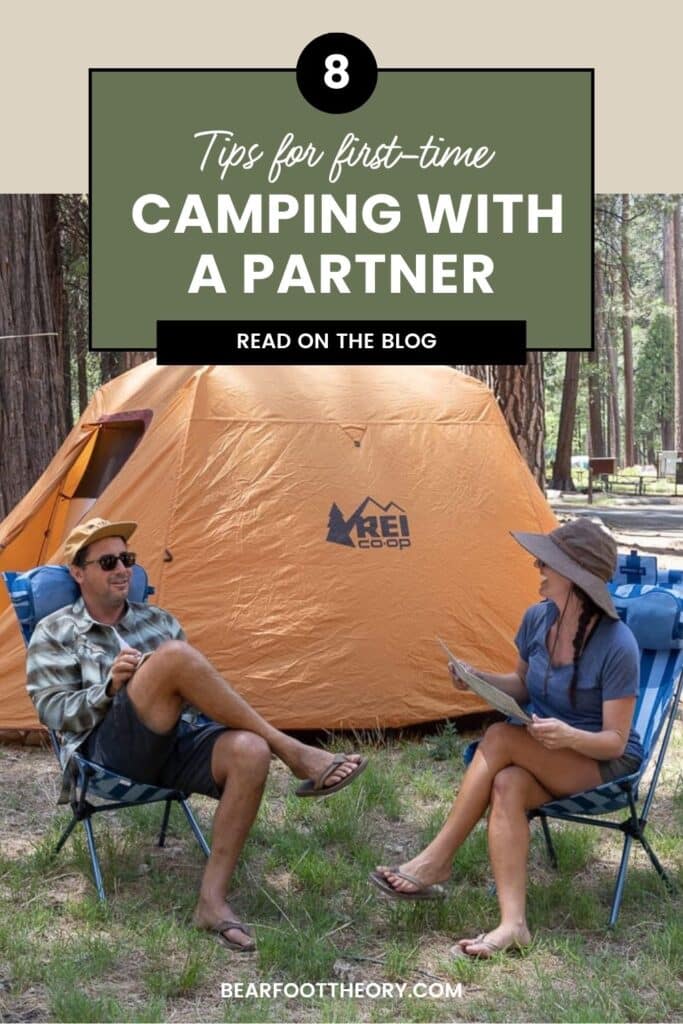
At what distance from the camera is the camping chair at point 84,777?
402 centimetres

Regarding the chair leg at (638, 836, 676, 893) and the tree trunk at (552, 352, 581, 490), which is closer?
the chair leg at (638, 836, 676, 893)

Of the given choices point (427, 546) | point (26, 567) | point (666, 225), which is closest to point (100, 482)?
point (26, 567)

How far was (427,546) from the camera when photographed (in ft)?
20.5

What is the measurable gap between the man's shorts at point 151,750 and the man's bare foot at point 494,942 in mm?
887

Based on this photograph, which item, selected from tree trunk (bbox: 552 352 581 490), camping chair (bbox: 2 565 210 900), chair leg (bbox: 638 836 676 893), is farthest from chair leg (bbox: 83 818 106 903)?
tree trunk (bbox: 552 352 581 490)

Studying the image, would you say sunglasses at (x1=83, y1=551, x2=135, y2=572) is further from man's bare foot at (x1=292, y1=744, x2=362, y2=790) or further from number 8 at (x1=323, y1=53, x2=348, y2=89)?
number 8 at (x1=323, y1=53, x2=348, y2=89)

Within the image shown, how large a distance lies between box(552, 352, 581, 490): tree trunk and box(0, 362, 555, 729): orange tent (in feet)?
53.5

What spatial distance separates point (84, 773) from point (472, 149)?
2445 mm

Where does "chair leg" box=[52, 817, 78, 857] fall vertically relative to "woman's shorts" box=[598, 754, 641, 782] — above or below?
below

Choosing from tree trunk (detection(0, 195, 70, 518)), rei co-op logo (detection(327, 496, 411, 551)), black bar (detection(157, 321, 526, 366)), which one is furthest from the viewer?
tree trunk (detection(0, 195, 70, 518))

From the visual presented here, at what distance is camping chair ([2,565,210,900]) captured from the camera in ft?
13.2

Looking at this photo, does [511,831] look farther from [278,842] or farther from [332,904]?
[278,842]

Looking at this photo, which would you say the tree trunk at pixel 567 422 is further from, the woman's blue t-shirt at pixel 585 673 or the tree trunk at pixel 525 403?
the woman's blue t-shirt at pixel 585 673

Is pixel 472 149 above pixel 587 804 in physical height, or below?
above
